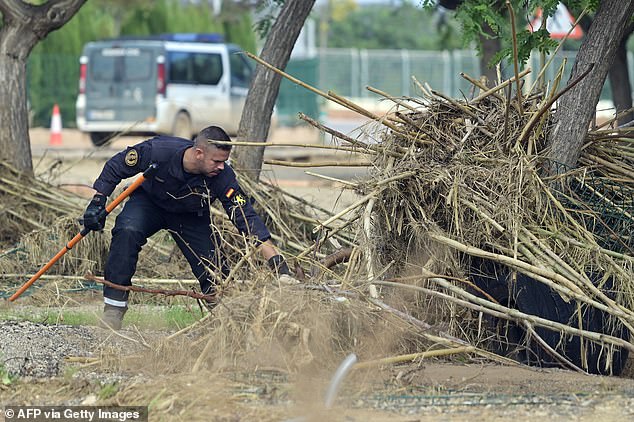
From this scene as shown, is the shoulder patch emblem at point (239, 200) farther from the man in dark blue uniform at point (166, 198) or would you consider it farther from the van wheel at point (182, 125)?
the van wheel at point (182, 125)

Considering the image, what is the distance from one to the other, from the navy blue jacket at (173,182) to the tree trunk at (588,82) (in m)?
2.14

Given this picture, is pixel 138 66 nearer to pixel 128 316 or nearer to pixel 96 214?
pixel 128 316

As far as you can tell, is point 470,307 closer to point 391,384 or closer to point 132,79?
point 391,384

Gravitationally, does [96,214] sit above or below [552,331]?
above

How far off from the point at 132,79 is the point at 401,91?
55.8 ft

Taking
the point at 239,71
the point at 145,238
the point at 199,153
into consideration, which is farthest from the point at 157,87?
the point at 199,153

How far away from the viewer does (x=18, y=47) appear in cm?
1123

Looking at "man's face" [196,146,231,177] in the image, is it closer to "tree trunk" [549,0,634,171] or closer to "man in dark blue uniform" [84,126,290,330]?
"man in dark blue uniform" [84,126,290,330]

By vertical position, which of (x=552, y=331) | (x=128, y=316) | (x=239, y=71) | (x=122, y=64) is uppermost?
(x=122, y=64)

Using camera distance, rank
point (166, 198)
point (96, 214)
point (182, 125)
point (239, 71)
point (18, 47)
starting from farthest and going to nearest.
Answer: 1. point (239, 71)
2. point (182, 125)
3. point (18, 47)
4. point (166, 198)
5. point (96, 214)

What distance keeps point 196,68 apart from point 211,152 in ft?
57.7

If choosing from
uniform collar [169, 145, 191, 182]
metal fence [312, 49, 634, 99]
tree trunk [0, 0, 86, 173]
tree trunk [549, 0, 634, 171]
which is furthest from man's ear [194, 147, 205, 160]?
metal fence [312, 49, 634, 99]

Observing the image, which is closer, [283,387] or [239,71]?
[283,387]

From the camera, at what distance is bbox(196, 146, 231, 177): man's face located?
7.27m
